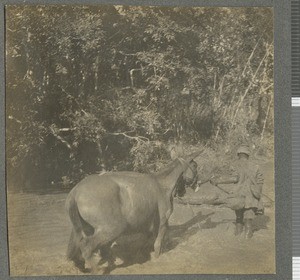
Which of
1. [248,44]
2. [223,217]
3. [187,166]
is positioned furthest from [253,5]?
[223,217]

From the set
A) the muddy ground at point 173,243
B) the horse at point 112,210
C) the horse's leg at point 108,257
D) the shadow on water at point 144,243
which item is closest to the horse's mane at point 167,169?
the horse at point 112,210

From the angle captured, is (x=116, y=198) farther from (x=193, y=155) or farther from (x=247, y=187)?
(x=247, y=187)

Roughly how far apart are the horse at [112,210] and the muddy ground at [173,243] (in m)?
0.06

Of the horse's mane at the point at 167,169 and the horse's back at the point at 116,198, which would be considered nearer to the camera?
the horse's back at the point at 116,198

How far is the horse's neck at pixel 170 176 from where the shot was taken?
13.8ft

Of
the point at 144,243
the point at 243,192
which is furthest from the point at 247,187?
the point at 144,243

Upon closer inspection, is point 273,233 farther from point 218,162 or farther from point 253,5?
point 253,5

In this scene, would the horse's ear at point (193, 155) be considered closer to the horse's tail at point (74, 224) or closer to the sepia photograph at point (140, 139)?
the sepia photograph at point (140, 139)

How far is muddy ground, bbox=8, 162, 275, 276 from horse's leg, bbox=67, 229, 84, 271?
3 cm

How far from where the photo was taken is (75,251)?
4.14 meters

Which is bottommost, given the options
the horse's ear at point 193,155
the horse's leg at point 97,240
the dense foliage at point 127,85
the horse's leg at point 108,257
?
the horse's leg at point 108,257

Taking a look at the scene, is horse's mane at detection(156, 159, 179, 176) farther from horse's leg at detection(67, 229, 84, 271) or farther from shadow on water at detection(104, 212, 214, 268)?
horse's leg at detection(67, 229, 84, 271)

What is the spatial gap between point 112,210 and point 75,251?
367 millimetres

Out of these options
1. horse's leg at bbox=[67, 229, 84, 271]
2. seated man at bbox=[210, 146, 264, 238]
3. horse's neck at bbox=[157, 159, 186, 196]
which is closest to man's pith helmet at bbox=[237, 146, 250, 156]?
seated man at bbox=[210, 146, 264, 238]
